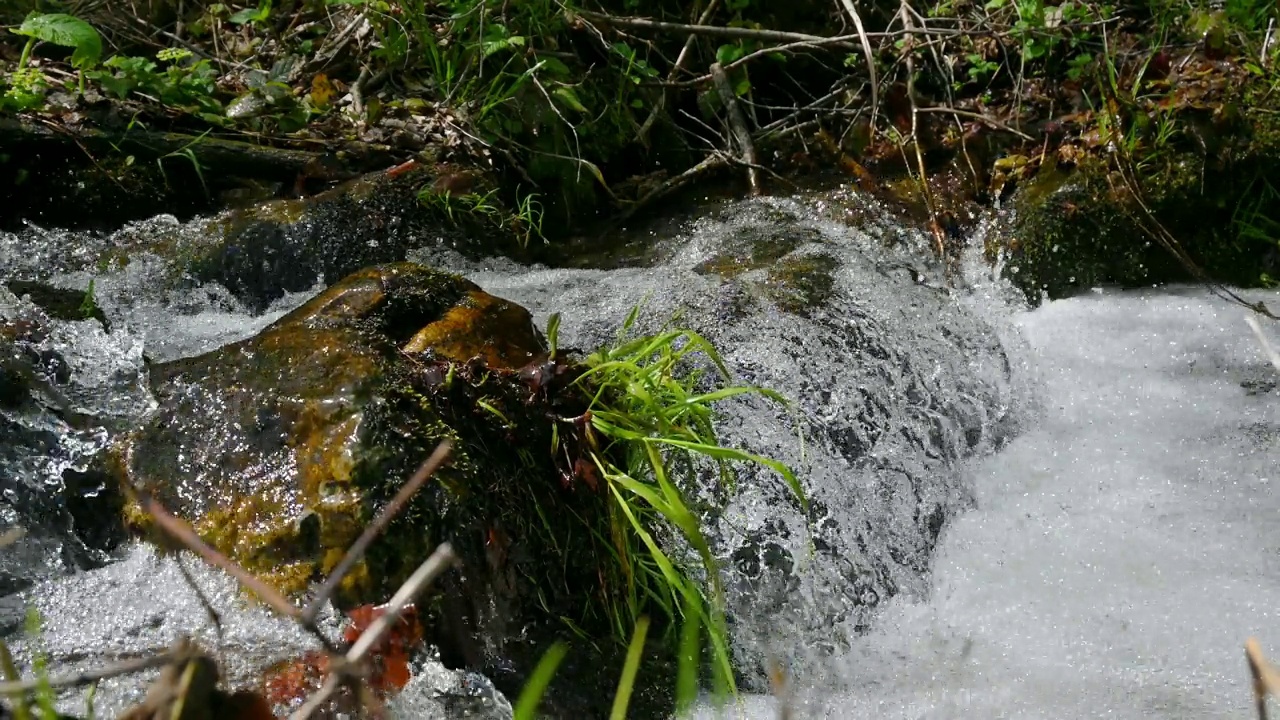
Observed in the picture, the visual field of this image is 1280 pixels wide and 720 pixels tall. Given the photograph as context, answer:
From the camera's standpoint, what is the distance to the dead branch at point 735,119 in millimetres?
4191

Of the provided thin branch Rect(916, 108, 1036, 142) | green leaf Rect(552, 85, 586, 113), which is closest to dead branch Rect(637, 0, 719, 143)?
green leaf Rect(552, 85, 586, 113)

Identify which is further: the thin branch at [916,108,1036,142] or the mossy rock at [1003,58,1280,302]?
the thin branch at [916,108,1036,142]

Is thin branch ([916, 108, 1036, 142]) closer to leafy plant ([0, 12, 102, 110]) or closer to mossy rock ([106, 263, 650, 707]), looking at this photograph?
mossy rock ([106, 263, 650, 707])

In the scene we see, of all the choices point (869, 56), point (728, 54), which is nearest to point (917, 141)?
point (869, 56)

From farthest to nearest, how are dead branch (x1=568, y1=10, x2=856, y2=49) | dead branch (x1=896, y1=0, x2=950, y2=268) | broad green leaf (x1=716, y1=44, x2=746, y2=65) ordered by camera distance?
broad green leaf (x1=716, y1=44, x2=746, y2=65) < dead branch (x1=568, y1=10, x2=856, y2=49) < dead branch (x1=896, y1=0, x2=950, y2=268)

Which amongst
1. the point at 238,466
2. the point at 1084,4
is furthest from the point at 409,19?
the point at 1084,4

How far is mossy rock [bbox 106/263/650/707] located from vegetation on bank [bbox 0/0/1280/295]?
1.54m

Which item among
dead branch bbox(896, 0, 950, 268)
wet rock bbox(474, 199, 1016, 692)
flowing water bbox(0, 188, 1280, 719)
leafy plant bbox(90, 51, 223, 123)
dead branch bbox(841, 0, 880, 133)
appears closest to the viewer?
flowing water bbox(0, 188, 1280, 719)

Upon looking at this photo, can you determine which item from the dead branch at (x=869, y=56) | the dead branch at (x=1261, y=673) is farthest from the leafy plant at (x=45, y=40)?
the dead branch at (x=1261, y=673)

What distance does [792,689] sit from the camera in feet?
7.12

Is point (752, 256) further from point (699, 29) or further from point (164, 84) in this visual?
point (164, 84)

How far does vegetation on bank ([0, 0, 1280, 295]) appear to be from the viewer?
3.59 m

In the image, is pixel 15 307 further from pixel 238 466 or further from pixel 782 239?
pixel 782 239

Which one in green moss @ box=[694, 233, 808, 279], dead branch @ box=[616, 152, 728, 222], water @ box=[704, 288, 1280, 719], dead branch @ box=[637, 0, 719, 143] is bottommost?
water @ box=[704, 288, 1280, 719]
